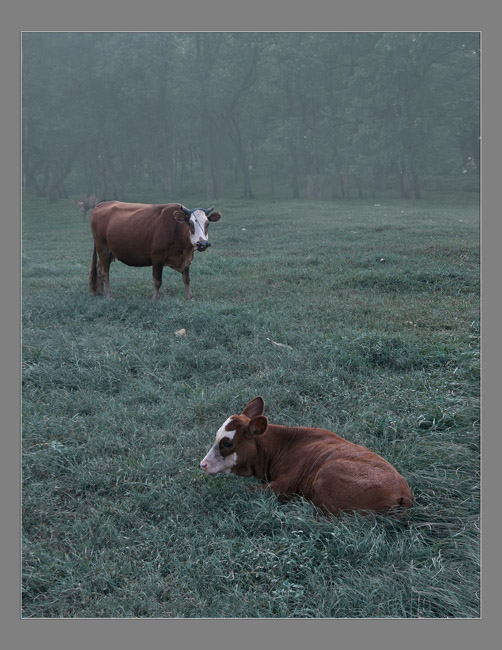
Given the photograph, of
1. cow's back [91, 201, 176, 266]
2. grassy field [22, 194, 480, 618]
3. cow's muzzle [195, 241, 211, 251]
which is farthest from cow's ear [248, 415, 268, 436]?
cow's back [91, 201, 176, 266]

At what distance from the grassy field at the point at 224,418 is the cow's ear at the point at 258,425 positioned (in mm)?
385

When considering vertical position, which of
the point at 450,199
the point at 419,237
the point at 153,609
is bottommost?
the point at 153,609

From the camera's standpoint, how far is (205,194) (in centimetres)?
3725

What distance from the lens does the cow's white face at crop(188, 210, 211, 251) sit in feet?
28.6

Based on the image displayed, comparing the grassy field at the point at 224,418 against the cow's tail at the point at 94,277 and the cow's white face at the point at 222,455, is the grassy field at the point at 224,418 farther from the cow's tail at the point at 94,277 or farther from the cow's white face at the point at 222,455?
the cow's tail at the point at 94,277

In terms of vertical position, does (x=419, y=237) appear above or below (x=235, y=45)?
below

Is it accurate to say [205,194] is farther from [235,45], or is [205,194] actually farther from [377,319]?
[377,319]

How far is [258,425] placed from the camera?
13.0ft

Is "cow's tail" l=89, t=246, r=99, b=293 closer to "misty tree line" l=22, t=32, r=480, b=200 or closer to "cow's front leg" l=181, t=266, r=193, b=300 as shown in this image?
"cow's front leg" l=181, t=266, r=193, b=300

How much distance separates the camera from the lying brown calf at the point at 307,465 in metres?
3.46

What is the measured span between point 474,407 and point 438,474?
3.84ft

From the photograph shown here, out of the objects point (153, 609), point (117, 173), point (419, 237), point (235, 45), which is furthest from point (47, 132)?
point (153, 609)

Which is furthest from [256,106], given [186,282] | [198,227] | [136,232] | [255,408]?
[255,408]

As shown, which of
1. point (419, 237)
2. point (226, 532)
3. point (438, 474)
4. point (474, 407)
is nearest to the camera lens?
point (226, 532)
